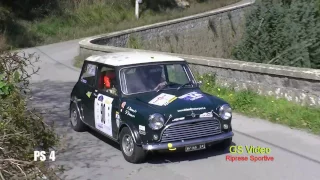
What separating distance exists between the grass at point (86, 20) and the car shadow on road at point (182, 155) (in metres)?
26.6

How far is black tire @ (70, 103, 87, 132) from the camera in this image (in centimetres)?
967

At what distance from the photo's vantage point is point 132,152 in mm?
7570

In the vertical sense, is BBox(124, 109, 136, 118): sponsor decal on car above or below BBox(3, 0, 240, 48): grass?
above

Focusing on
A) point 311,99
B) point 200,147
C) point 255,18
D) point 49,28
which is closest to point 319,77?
point 311,99

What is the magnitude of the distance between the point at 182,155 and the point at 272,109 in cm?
299

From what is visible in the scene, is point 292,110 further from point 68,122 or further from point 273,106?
point 68,122

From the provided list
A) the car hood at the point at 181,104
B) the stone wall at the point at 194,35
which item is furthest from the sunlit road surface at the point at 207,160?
the stone wall at the point at 194,35

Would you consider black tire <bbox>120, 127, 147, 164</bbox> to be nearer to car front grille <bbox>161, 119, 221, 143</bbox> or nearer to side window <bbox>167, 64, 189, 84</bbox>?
car front grille <bbox>161, 119, 221, 143</bbox>

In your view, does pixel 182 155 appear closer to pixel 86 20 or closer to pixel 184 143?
pixel 184 143

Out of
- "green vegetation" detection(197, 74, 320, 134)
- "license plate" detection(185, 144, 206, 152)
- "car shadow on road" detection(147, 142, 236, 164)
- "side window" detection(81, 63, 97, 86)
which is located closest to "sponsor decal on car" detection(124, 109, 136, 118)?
"car shadow on road" detection(147, 142, 236, 164)

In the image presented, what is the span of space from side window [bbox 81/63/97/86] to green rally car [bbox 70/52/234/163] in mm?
16

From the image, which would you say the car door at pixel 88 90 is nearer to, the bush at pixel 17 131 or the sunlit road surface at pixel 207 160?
the sunlit road surface at pixel 207 160

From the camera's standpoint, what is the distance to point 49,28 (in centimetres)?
3753

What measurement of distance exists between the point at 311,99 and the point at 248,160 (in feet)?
9.18
